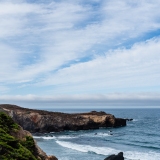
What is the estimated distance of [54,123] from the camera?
80375 mm

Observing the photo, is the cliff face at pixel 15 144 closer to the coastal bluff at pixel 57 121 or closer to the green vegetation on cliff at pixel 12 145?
the green vegetation on cliff at pixel 12 145

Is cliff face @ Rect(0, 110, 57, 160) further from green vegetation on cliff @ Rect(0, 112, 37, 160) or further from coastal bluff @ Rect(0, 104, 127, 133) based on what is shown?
coastal bluff @ Rect(0, 104, 127, 133)

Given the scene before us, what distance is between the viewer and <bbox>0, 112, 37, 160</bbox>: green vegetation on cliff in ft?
56.6

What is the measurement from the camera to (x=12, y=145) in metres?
18.7

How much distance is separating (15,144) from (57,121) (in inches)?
2479

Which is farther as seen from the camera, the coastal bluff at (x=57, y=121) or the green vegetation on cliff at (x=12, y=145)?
the coastal bluff at (x=57, y=121)

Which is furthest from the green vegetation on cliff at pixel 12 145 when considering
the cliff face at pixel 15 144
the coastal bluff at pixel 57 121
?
the coastal bluff at pixel 57 121

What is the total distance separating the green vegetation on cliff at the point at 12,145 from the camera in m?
17.3

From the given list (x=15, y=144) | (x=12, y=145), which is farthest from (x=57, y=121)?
(x=12, y=145)

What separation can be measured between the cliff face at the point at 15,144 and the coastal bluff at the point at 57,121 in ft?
154

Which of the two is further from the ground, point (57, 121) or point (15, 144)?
point (15, 144)

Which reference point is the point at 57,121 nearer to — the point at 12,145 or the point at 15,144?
the point at 15,144

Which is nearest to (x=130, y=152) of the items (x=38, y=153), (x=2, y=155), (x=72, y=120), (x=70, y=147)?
(x=70, y=147)

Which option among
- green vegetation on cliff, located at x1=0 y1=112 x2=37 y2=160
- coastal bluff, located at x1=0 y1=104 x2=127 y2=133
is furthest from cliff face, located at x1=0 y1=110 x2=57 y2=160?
coastal bluff, located at x1=0 y1=104 x2=127 y2=133
